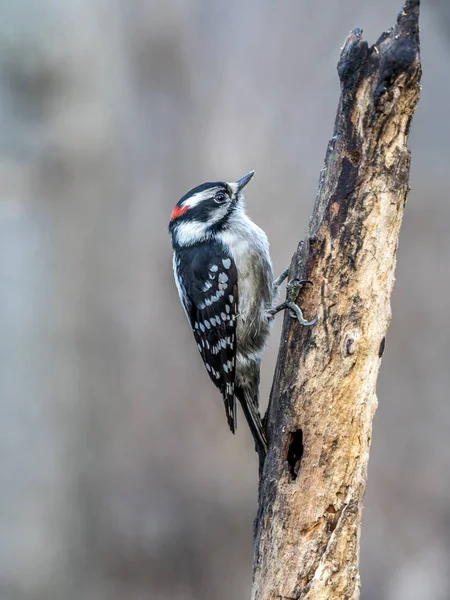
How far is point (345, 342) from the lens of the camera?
2008 millimetres

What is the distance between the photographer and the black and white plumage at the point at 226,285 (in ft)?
9.13

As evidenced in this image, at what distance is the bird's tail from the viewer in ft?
7.67

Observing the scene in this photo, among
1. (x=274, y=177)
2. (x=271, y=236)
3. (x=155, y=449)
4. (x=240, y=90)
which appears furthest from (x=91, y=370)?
(x=240, y=90)

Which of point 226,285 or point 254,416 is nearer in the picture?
point 254,416

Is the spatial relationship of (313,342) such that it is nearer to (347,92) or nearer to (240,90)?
(347,92)

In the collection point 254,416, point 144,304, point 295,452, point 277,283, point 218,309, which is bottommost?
point 295,452

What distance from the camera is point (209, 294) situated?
2.82 metres

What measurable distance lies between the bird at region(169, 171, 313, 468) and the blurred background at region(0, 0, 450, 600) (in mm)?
1471

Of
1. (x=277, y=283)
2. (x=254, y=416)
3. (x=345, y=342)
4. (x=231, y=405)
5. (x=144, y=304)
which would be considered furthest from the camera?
(x=144, y=304)

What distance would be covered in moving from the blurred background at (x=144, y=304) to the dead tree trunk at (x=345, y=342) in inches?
90.9

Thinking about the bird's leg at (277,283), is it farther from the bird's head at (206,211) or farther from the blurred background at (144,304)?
the blurred background at (144,304)

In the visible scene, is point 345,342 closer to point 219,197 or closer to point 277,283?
point 277,283

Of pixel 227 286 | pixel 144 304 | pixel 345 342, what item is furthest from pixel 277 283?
pixel 144 304

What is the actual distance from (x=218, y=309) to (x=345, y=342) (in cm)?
91
